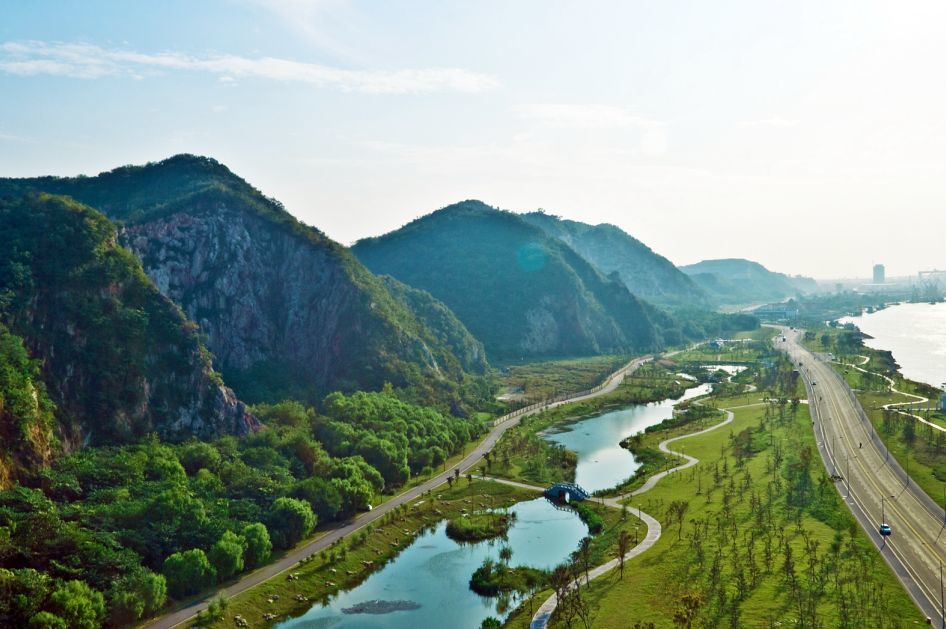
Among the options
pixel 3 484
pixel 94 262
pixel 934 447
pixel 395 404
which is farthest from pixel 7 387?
pixel 934 447

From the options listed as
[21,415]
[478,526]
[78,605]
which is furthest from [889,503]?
[21,415]

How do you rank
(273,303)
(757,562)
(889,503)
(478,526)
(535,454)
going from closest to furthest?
(757,562) < (889,503) < (478,526) < (535,454) < (273,303)

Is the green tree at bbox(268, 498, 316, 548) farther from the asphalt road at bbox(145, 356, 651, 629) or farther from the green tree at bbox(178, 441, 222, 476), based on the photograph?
the green tree at bbox(178, 441, 222, 476)

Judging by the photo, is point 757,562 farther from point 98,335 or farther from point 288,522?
point 98,335

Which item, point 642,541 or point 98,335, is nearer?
point 642,541

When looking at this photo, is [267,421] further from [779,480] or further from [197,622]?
[779,480]

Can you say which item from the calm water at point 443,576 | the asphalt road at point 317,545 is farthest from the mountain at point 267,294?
the calm water at point 443,576
